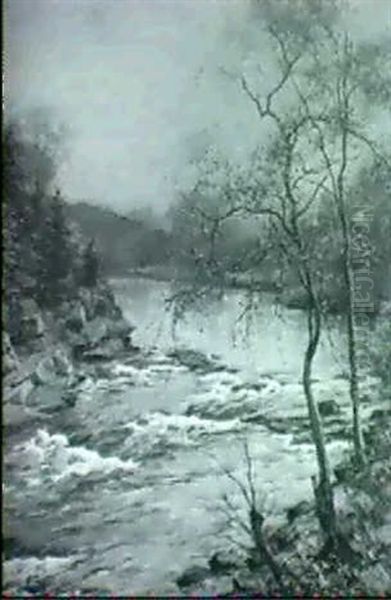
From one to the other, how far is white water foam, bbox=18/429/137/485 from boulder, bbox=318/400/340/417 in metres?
0.53

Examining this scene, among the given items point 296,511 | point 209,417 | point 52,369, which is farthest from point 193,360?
point 296,511

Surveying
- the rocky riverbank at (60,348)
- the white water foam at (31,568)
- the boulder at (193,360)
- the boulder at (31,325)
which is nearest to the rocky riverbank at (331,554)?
the white water foam at (31,568)

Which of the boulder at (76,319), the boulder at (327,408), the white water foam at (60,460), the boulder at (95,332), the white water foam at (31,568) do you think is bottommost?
the white water foam at (31,568)

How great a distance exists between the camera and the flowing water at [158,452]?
8.14 feet

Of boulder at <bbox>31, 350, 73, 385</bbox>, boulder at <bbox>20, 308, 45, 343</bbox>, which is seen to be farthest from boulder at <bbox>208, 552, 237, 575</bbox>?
boulder at <bbox>20, 308, 45, 343</bbox>

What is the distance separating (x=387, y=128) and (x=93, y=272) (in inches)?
36.4

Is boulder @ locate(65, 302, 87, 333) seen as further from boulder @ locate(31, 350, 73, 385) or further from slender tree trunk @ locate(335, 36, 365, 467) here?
slender tree trunk @ locate(335, 36, 365, 467)

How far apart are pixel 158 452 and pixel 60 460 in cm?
26

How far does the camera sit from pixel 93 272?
A: 2.64m

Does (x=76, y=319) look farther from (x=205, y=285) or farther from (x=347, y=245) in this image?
(x=347, y=245)

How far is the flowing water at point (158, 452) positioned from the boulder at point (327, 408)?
0.06ft

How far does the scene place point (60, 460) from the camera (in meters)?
2.55

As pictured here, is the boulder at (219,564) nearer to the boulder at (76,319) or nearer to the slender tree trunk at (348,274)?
the slender tree trunk at (348,274)

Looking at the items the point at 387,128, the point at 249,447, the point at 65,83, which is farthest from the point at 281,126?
the point at 249,447
